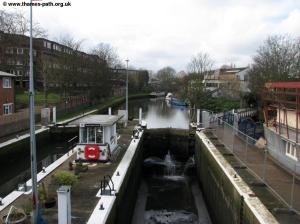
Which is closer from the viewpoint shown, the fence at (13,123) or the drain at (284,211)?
the drain at (284,211)

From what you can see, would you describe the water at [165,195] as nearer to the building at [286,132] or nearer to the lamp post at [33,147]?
the building at [286,132]

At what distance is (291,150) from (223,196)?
411cm

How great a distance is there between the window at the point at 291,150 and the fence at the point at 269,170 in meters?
0.35

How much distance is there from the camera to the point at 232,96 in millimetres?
73750

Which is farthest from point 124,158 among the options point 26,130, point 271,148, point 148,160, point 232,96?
point 232,96

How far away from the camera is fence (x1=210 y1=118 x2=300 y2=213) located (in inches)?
486

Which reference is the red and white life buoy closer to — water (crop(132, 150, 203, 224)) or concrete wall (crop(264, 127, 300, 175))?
water (crop(132, 150, 203, 224))

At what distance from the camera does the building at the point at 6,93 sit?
35.9m

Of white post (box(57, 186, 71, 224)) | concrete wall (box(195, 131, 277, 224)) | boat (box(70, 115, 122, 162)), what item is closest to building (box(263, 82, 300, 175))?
concrete wall (box(195, 131, 277, 224))

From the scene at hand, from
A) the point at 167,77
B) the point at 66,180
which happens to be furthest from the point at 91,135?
the point at 167,77

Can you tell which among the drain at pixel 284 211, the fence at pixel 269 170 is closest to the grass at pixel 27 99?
the fence at pixel 269 170

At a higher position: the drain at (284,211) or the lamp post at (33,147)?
the lamp post at (33,147)

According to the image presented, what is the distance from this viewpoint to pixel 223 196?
1605 cm

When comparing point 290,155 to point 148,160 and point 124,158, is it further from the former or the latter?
point 148,160
